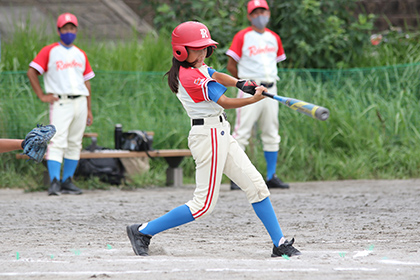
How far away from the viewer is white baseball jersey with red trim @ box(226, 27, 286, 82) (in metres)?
8.13

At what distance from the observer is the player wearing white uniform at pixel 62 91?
25.8ft

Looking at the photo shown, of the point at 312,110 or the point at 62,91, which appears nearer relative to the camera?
the point at 312,110

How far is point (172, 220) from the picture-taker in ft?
14.6

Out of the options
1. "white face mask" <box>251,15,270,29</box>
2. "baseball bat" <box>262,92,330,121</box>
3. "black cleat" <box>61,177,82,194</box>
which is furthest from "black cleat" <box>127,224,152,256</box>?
"white face mask" <box>251,15,270,29</box>

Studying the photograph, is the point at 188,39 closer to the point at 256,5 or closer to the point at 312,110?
the point at 312,110

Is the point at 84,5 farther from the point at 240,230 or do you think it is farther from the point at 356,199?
the point at 240,230

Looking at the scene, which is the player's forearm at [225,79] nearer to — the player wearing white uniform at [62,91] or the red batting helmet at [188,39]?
the red batting helmet at [188,39]

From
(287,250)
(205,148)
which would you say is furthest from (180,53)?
(287,250)

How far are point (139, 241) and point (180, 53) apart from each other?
1.34m

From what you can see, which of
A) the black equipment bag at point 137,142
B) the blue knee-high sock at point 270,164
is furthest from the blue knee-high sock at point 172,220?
the black equipment bag at point 137,142

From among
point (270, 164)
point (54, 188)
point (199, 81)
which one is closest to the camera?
point (199, 81)

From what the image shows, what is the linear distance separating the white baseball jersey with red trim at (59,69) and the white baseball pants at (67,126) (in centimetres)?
15

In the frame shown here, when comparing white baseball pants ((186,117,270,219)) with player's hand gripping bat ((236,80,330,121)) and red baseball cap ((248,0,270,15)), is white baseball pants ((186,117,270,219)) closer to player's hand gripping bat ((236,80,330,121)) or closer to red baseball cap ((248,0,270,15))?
player's hand gripping bat ((236,80,330,121))

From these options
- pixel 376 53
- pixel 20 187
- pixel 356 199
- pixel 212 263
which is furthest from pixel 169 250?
pixel 376 53
